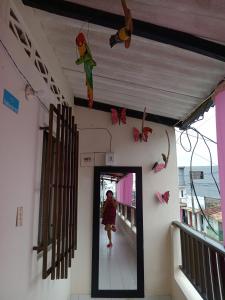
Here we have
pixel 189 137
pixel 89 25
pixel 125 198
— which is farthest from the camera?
pixel 125 198

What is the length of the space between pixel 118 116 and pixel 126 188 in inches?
42.4

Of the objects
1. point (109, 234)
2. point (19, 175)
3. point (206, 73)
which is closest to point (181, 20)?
point (206, 73)

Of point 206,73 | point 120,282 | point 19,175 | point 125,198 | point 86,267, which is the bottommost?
point 120,282

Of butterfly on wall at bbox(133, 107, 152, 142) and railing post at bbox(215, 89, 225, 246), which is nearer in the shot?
railing post at bbox(215, 89, 225, 246)

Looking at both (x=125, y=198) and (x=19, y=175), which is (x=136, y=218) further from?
(x=19, y=175)

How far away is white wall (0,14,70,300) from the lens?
1.38 m

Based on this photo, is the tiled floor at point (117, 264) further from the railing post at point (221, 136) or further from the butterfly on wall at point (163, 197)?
the railing post at point (221, 136)

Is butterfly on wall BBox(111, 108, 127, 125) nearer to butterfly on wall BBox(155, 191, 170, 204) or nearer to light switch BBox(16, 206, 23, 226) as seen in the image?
butterfly on wall BBox(155, 191, 170, 204)

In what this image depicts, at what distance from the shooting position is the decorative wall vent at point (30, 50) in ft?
4.99

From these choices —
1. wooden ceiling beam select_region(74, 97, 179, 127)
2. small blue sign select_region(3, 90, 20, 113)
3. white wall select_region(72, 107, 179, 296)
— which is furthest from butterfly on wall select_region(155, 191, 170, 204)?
small blue sign select_region(3, 90, 20, 113)

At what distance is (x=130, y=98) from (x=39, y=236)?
1976 millimetres

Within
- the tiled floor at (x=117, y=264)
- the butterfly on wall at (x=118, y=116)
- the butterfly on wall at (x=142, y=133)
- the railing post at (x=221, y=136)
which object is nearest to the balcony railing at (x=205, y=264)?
the railing post at (x=221, y=136)

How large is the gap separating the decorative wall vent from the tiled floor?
2.09m

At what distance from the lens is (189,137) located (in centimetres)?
330
